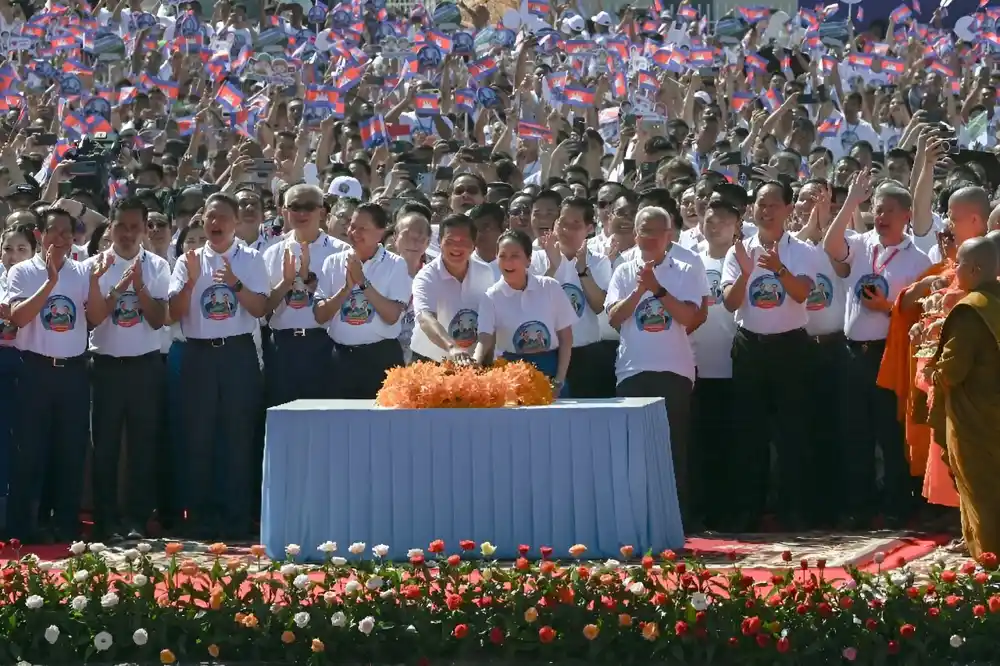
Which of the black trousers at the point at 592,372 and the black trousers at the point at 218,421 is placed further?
the black trousers at the point at 592,372

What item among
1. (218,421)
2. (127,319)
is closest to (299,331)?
(218,421)

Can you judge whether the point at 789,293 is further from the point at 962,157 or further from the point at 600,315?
the point at 962,157

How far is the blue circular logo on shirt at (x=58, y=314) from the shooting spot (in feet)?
33.6

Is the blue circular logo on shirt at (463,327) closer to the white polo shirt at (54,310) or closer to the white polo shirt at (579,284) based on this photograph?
the white polo shirt at (579,284)

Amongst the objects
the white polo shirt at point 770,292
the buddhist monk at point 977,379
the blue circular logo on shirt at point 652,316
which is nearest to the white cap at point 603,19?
the white polo shirt at point 770,292

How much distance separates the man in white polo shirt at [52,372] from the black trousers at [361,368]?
55.6 inches

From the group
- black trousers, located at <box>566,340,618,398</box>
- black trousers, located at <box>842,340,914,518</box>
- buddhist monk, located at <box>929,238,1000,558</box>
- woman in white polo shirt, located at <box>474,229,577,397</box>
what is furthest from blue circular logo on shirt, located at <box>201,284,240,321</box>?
buddhist monk, located at <box>929,238,1000,558</box>

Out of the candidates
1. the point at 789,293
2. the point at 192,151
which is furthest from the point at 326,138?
the point at 789,293

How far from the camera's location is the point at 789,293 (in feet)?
34.2

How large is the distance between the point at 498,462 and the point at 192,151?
8.89m

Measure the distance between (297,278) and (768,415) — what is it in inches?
115

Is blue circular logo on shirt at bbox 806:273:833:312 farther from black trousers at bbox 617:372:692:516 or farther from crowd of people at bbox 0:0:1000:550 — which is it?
black trousers at bbox 617:372:692:516

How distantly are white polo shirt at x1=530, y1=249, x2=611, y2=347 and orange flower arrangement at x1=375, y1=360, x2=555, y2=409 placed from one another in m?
1.65

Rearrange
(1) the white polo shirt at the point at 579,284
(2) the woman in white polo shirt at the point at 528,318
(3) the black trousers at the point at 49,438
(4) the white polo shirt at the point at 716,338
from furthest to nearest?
1. (4) the white polo shirt at the point at 716,338
2. (1) the white polo shirt at the point at 579,284
3. (3) the black trousers at the point at 49,438
4. (2) the woman in white polo shirt at the point at 528,318
